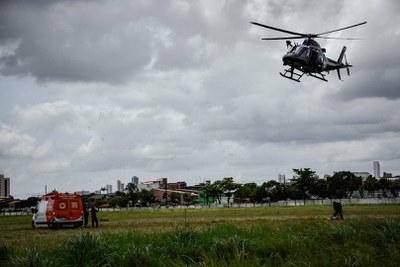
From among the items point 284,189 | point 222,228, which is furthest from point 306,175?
point 222,228

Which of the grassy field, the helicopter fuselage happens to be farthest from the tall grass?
the helicopter fuselage

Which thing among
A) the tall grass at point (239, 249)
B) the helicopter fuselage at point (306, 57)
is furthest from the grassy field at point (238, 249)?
the helicopter fuselage at point (306, 57)

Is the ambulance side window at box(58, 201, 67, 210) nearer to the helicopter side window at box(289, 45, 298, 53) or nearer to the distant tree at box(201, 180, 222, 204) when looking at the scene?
the helicopter side window at box(289, 45, 298, 53)

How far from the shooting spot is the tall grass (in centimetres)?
1019

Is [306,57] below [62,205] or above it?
above

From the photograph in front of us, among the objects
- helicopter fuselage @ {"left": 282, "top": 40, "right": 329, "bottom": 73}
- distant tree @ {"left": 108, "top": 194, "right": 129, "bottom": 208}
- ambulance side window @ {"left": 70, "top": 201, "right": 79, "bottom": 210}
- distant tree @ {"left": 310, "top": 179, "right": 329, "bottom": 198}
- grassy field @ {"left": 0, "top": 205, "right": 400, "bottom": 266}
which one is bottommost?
distant tree @ {"left": 108, "top": 194, "right": 129, "bottom": 208}

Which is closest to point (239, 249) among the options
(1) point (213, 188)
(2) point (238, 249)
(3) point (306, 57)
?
(2) point (238, 249)

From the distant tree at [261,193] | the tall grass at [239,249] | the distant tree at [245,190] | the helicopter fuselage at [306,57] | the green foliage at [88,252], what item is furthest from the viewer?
the distant tree at [245,190]

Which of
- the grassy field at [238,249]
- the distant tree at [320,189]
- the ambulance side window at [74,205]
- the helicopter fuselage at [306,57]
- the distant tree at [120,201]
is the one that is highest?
the helicopter fuselage at [306,57]

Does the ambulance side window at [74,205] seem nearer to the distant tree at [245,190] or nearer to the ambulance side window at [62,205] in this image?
the ambulance side window at [62,205]

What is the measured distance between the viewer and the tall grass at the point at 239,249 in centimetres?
1019

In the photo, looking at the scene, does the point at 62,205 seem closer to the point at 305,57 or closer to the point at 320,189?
the point at 305,57

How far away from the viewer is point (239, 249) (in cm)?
1164

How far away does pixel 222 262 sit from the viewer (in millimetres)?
10039
